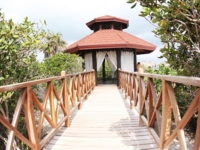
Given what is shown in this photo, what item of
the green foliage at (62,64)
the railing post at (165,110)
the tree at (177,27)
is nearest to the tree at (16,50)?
the tree at (177,27)

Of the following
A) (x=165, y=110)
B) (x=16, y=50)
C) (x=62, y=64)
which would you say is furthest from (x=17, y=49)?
(x=62, y=64)

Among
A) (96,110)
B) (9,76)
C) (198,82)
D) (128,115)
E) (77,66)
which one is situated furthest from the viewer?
(77,66)

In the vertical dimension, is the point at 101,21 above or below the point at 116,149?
above

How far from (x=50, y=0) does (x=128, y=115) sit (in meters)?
6.67

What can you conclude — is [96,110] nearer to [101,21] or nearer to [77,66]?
[77,66]

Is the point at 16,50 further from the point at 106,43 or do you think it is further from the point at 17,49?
the point at 106,43

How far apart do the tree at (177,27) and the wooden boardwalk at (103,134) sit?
4.50ft

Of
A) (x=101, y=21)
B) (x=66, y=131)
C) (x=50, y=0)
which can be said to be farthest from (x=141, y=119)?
(x=101, y=21)

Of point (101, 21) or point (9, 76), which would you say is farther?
point (101, 21)

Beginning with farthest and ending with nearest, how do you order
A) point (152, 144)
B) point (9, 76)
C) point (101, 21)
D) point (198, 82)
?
1. point (101, 21)
2. point (9, 76)
3. point (152, 144)
4. point (198, 82)

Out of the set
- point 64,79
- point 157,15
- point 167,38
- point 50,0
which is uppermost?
point 50,0

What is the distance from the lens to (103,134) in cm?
372

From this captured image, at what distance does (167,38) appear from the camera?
2945 millimetres

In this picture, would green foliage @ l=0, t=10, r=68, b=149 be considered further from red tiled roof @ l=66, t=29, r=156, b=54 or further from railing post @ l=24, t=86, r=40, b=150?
red tiled roof @ l=66, t=29, r=156, b=54
